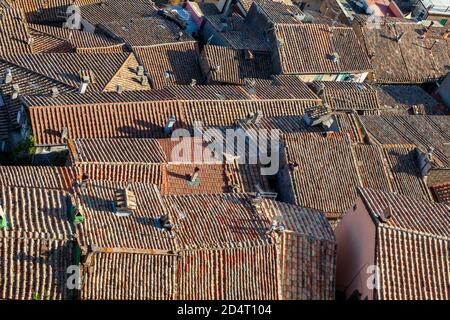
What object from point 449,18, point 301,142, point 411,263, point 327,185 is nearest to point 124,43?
point 301,142

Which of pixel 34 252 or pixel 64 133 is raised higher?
pixel 64 133

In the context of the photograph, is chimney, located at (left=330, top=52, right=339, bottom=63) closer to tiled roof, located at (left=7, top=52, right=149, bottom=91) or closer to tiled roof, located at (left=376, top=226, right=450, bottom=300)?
tiled roof, located at (left=7, top=52, right=149, bottom=91)

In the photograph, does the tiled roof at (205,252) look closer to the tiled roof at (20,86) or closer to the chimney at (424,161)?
the chimney at (424,161)

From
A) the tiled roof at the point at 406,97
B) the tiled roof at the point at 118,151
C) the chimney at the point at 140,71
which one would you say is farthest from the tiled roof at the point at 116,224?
the tiled roof at the point at 406,97

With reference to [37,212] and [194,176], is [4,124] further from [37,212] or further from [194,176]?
[37,212]

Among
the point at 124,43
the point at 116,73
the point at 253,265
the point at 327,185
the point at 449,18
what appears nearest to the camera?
the point at 253,265

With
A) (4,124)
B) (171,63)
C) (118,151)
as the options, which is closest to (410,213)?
(118,151)
